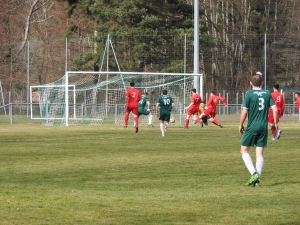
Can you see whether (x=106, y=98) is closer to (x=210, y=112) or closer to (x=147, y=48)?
(x=147, y=48)

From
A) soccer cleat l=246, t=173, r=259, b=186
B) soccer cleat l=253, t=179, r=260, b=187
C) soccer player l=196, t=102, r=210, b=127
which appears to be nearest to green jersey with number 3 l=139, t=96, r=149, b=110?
soccer player l=196, t=102, r=210, b=127

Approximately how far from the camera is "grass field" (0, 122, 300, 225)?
9.59 meters

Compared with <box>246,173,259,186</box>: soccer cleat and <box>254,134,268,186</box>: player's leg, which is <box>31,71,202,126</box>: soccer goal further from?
<box>246,173,259,186</box>: soccer cleat

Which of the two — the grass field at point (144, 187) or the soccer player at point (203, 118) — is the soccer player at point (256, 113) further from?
the soccer player at point (203, 118)

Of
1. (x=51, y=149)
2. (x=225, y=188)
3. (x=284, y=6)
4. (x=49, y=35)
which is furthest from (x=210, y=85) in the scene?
(x=225, y=188)

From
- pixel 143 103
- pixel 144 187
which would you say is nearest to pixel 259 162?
pixel 144 187

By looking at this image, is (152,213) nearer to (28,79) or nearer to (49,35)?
(28,79)

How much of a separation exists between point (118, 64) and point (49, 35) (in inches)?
949

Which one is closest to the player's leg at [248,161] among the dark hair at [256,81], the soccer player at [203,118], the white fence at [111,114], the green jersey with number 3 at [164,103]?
the dark hair at [256,81]

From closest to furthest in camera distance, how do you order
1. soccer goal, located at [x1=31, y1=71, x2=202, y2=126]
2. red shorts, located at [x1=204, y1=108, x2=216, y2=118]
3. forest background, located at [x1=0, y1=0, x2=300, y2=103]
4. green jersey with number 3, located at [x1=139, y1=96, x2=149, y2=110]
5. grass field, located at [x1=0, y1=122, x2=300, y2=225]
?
1. grass field, located at [x1=0, y1=122, x2=300, y2=225]
2. red shorts, located at [x1=204, y1=108, x2=216, y2=118]
3. green jersey with number 3, located at [x1=139, y1=96, x2=149, y2=110]
4. soccer goal, located at [x1=31, y1=71, x2=202, y2=126]
5. forest background, located at [x1=0, y1=0, x2=300, y2=103]

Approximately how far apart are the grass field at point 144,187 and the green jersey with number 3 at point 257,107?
2.86 ft

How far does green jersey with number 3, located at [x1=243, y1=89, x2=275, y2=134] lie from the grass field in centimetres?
87

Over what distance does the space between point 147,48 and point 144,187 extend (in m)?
39.1

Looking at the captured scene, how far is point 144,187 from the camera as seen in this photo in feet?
41.6
